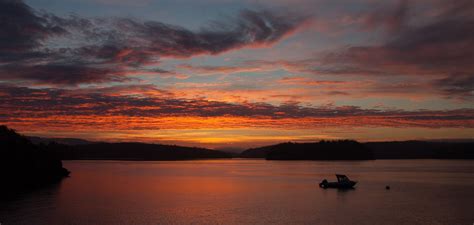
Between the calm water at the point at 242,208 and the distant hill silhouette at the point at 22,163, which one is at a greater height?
the distant hill silhouette at the point at 22,163

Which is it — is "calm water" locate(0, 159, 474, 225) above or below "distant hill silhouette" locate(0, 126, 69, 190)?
below

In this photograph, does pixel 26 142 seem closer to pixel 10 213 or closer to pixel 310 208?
pixel 10 213

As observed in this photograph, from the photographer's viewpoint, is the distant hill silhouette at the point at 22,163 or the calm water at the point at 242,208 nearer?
the calm water at the point at 242,208

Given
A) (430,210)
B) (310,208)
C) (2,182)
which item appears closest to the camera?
(430,210)

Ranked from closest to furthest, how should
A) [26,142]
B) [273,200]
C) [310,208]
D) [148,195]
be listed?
1. [310,208]
2. [273,200]
3. [148,195]
4. [26,142]

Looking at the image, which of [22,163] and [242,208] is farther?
[22,163]

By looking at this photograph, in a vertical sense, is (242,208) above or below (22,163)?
below

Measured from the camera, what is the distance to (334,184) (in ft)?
265

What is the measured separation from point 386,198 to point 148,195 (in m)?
36.7

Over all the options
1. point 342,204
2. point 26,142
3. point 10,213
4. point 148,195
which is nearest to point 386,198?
point 342,204

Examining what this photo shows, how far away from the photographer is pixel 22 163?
83.8 metres

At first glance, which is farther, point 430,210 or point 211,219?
point 430,210

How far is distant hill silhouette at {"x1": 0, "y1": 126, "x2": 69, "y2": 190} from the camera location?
7781 cm

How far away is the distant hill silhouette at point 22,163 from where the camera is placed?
77812 millimetres
